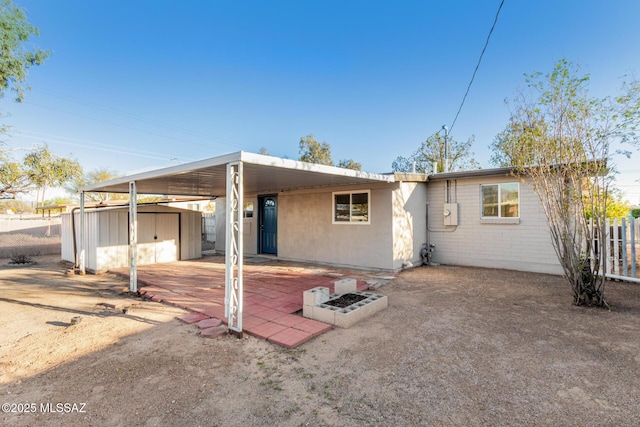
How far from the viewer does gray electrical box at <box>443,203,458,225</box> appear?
852cm

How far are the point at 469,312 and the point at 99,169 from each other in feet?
115

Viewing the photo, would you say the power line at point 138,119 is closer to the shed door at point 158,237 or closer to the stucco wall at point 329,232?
the shed door at point 158,237

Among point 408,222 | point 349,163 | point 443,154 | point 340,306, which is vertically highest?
point 349,163

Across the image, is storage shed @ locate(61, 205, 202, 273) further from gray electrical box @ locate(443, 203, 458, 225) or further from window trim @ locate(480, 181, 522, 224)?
window trim @ locate(480, 181, 522, 224)

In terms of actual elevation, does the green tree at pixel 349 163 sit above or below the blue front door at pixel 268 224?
above

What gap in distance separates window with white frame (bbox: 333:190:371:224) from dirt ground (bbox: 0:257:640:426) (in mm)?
3660

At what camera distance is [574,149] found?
4758 millimetres

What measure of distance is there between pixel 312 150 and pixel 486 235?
2249 cm

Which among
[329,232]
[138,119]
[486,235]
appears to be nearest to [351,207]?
[329,232]

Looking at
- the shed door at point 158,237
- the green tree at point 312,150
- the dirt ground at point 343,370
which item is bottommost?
the dirt ground at point 343,370

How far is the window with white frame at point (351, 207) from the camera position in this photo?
8242 mm

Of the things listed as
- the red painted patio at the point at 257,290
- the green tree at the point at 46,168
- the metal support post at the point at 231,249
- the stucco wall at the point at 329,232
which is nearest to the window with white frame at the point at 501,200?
the stucco wall at the point at 329,232

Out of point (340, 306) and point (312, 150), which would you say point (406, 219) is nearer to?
point (340, 306)

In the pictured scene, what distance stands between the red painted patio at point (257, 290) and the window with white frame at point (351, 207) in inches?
58.6
